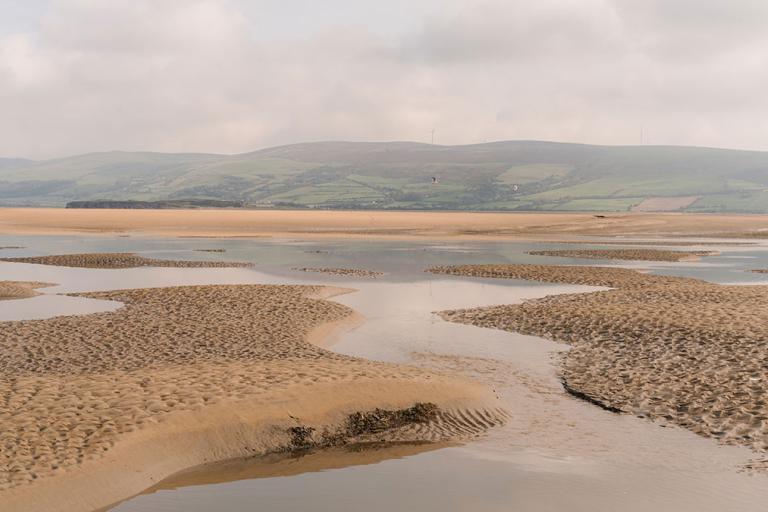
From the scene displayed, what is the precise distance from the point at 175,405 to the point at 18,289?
2322 cm

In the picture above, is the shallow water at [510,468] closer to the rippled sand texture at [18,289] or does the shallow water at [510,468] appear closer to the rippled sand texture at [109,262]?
the rippled sand texture at [18,289]

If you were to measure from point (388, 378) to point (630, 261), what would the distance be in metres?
40.2

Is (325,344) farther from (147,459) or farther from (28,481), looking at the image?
(28,481)

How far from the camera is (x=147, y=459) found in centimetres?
1262

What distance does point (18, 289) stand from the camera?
33.7 metres

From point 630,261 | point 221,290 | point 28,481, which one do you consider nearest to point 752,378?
point 28,481

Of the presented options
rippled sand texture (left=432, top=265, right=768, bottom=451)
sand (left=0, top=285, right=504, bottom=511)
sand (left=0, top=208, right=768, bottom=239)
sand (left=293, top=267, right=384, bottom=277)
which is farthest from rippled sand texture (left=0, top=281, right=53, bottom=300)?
sand (left=0, top=208, right=768, bottom=239)

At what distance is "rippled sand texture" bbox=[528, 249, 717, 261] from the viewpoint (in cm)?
5541

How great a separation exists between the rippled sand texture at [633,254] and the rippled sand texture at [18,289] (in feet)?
123

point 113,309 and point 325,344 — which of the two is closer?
point 325,344

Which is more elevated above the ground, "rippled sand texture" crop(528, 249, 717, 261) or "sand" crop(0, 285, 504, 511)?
"rippled sand texture" crop(528, 249, 717, 261)

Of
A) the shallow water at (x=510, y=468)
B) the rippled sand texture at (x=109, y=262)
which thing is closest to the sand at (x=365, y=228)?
the rippled sand texture at (x=109, y=262)

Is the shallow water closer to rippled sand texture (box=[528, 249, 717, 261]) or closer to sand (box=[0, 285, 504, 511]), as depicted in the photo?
sand (box=[0, 285, 504, 511])

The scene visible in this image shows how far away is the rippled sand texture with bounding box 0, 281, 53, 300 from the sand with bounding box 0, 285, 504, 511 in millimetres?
9870
